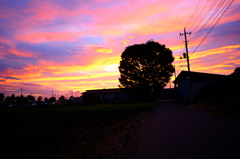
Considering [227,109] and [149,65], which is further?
[149,65]

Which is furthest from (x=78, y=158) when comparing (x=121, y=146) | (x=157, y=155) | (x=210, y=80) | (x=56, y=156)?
(x=210, y=80)

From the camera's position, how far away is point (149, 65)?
1677 inches

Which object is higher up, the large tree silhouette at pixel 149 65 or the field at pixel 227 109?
the large tree silhouette at pixel 149 65

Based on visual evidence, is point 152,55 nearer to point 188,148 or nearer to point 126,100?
point 126,100

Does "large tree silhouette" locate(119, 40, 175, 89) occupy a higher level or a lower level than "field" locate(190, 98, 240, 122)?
higher

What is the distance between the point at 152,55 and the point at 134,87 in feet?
28.9

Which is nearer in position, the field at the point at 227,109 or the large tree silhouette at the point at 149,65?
the field at the point at 227,109

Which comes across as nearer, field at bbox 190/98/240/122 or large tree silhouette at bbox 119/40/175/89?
field at bbox 190/98/240/122

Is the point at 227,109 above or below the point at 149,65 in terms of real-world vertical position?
below

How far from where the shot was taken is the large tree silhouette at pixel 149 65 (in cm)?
4234

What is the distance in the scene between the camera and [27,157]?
6.00m

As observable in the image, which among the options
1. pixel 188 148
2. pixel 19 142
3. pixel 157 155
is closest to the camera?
pixel 157 155

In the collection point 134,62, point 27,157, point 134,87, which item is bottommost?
point 27,157

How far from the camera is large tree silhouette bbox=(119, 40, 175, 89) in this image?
4234cm
